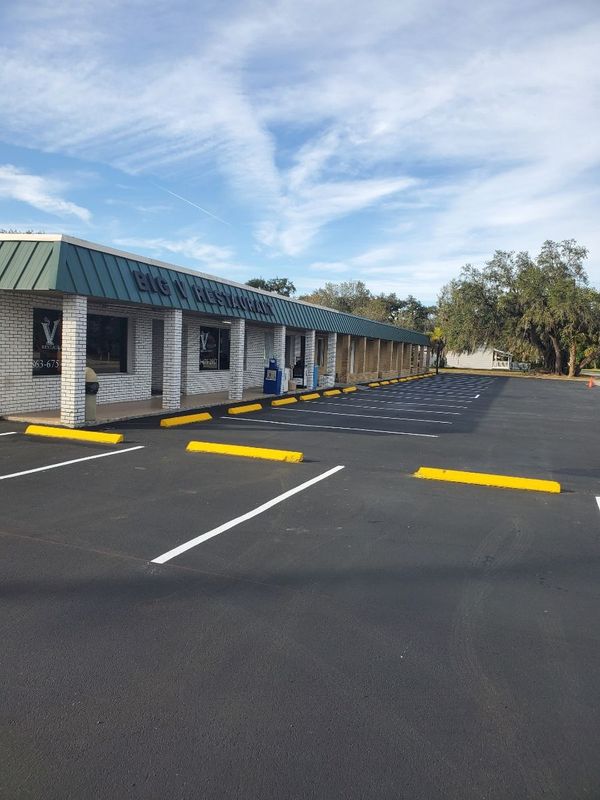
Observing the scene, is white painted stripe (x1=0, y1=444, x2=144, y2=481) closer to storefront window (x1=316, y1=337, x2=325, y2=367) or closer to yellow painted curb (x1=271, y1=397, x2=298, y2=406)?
yellow painted curb (x1=271, y1=397, x2=298, y2=406)

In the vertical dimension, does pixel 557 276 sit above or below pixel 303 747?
above

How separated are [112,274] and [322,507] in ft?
26.9

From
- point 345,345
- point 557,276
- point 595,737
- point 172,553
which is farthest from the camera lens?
point 557,276

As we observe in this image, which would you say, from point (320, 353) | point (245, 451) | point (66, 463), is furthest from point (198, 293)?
point (320, 353)

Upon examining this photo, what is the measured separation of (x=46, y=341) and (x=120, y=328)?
2751 mm

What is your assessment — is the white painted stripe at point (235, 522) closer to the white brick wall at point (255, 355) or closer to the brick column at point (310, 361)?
the white brick wall at point (255, 355)

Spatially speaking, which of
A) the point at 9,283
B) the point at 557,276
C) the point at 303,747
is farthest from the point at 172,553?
the point at 557,276

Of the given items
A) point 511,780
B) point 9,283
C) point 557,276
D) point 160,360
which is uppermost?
point 557,276

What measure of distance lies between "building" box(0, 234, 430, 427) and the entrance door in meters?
0.04

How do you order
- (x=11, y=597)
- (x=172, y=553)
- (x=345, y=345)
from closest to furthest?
(x=11, y=597) → (x=172, y=553) → (x=345, y=345)

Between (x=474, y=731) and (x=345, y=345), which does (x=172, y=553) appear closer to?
(x=474, y=731)

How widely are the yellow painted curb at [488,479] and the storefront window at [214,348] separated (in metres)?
12.9

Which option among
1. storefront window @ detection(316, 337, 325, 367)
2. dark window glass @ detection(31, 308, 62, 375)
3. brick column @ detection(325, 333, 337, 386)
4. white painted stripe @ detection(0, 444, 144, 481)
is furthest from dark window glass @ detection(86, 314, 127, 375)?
storefront window @ detection(316, 337, 325, 367)

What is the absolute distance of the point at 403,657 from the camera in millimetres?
3717
